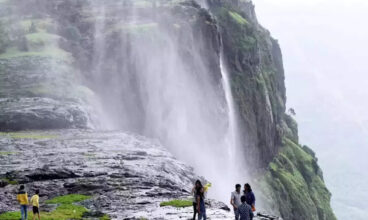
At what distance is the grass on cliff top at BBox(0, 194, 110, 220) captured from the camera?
131ft

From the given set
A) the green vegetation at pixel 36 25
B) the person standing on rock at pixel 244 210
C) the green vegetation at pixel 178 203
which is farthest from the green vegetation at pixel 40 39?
the person standing on rock at pixel 244 210

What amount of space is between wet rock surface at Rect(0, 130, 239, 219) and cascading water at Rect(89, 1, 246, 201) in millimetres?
31597

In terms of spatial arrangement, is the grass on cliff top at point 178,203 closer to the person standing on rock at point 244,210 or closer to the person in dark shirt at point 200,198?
the person in dark shirt at point 200,198

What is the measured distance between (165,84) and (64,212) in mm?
78085

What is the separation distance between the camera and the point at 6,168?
55.5 metres

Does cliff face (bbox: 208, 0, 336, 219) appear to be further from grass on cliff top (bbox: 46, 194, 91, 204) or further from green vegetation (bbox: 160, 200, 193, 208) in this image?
grass on cliff top (bbox: 46, 194, 91, 204)

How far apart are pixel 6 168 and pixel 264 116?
120594 mm

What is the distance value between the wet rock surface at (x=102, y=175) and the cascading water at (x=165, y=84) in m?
31.6

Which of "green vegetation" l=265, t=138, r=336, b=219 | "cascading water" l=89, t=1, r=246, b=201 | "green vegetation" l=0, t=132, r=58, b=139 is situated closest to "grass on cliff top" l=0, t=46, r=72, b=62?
"cascading water" l=89, t=1, r=246, b=201

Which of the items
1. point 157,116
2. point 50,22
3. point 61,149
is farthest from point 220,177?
point 61,149

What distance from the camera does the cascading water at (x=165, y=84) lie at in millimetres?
110475

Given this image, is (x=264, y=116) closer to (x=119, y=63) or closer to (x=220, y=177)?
(x=220, y=177)

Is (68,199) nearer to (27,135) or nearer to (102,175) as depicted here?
(102,175)

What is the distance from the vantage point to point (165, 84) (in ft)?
387
